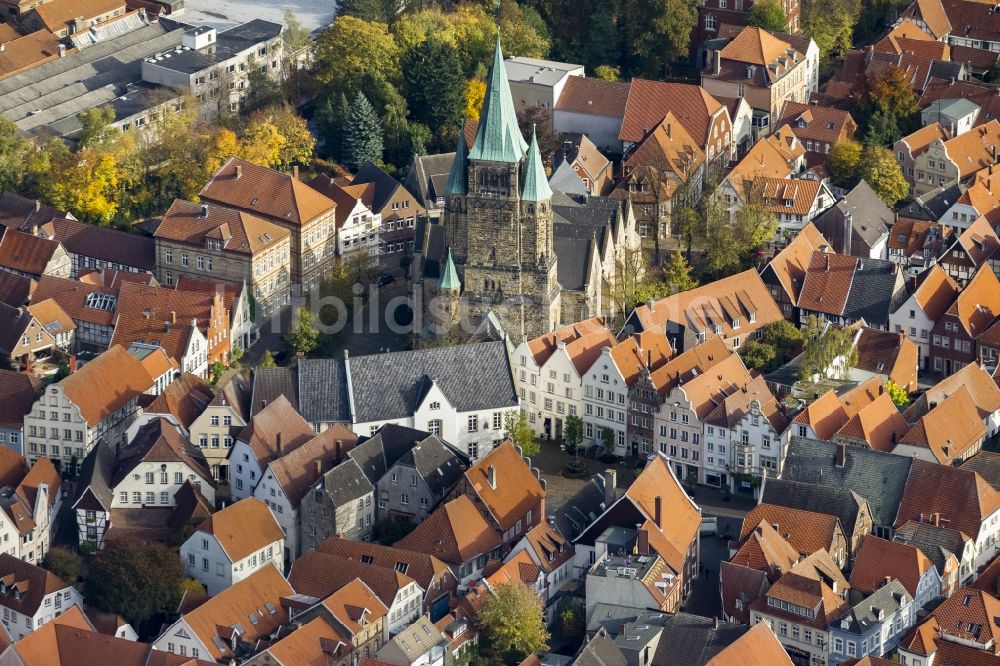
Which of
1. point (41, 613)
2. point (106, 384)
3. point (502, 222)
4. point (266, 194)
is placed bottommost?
point (41, 613)

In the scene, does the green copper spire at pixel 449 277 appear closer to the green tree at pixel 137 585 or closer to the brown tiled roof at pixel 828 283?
the brown tiled roof at pixel 828 283

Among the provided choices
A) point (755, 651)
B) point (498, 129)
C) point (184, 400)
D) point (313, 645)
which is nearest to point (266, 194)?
point (498, 129)

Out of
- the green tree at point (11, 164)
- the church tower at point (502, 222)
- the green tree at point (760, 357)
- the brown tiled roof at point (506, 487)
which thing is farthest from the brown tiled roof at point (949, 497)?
the green tree at point (11, 164)

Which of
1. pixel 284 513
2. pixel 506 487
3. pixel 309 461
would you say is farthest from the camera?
pixel 309 461

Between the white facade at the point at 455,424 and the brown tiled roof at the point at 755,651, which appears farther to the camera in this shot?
the white facade at the point at 455,424

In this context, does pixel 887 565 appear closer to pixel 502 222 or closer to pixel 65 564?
pixel 502 222

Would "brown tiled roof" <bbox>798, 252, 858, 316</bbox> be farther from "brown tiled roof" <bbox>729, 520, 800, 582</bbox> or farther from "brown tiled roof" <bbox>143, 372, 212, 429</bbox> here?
"brown tiled roof" <bbox>143, 372, 212, 429</bbox>

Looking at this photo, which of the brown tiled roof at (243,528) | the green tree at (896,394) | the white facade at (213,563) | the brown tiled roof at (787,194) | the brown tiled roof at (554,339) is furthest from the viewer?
the brown tiled roof at (787,194)
